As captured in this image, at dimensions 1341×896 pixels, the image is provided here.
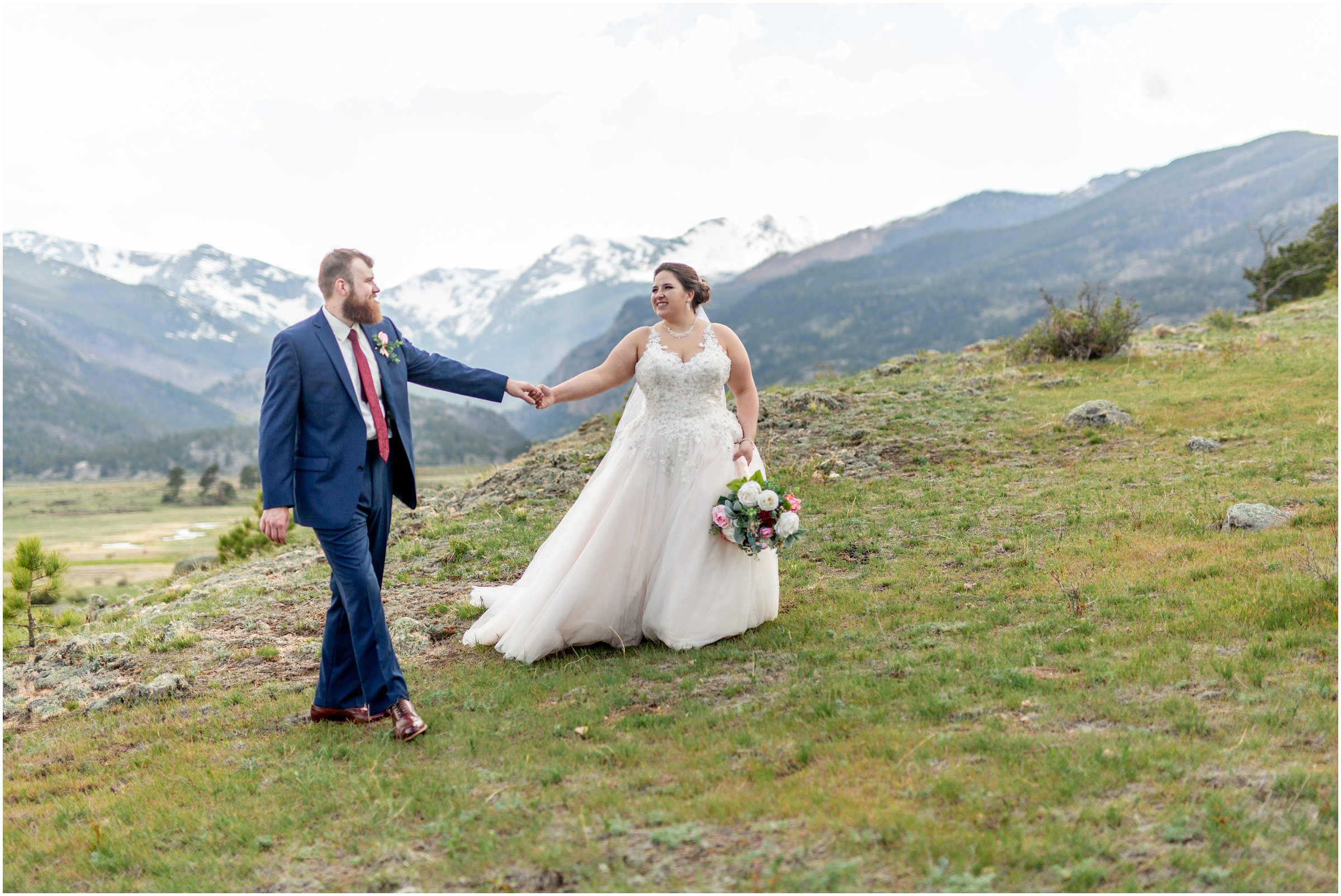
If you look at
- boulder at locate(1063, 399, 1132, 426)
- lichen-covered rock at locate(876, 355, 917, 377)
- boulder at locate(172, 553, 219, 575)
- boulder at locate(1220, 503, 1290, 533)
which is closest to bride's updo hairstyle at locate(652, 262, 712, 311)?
boulder at locate(1220, 503, 1290, 533)

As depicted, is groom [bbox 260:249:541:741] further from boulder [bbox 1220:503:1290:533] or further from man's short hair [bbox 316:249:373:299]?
boulder [bbox 1220:503:1290:533]

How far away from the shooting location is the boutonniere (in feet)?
18.5

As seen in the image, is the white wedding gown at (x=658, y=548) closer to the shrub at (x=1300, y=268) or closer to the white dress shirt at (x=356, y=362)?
the white dress shirt at (x=356, y=362)

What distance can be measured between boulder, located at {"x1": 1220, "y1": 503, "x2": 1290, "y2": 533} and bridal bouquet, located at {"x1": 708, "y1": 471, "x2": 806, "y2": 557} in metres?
4.38

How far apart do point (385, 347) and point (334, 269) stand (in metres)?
0.58

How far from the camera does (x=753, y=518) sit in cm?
632

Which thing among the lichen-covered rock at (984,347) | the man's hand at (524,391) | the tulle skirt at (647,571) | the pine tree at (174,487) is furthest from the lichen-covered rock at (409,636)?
the pine tree at (174,487)

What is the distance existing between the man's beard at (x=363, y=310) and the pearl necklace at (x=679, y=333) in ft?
7.51

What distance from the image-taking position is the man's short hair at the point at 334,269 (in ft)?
17.6

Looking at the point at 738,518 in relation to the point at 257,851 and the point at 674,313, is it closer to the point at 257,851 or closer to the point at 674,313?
the point at 674,313

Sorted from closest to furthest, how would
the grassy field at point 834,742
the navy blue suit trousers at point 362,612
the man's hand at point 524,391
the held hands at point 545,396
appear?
the grassy field at point 834,742
the navy blue suit trousers at point 362,612
the man's hand at point 524,391
the held hands at point 545,396

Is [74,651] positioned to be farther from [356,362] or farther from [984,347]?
[984,347]

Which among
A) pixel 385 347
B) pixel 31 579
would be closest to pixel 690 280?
pixel 385 347

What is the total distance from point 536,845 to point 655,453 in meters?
3.49
